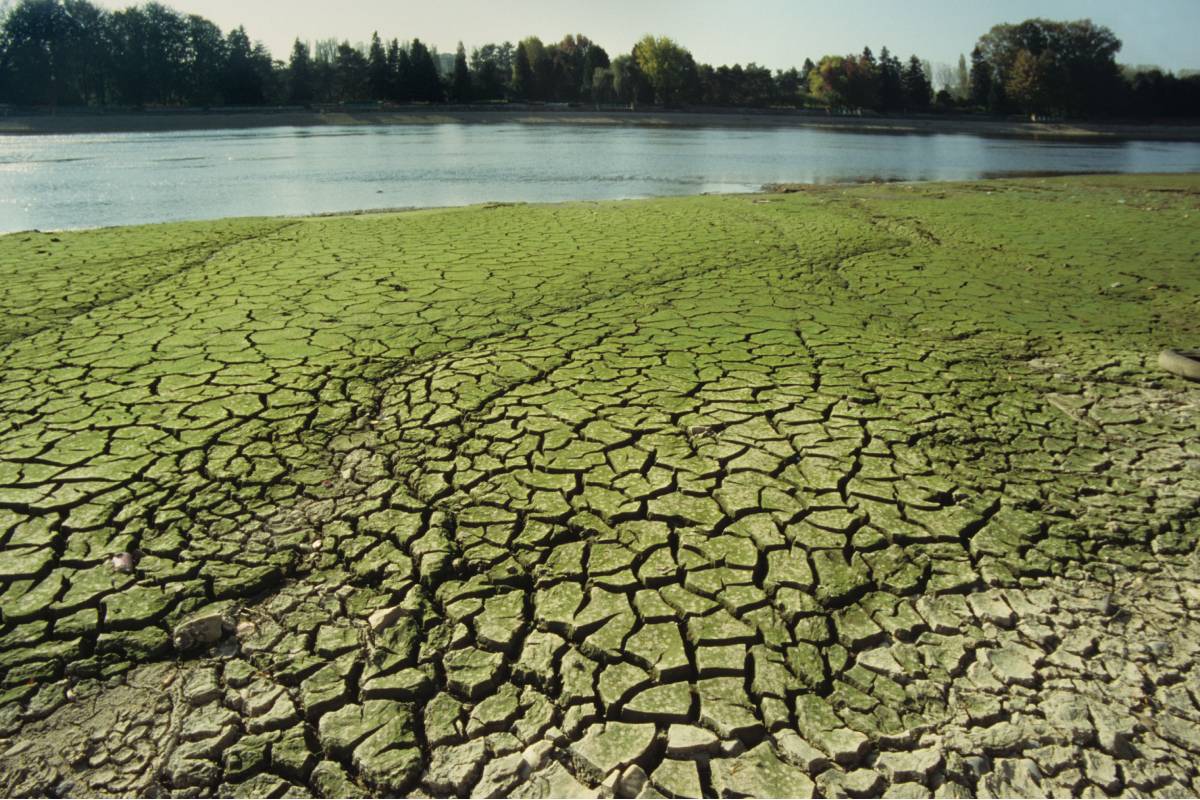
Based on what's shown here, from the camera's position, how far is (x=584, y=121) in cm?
5578

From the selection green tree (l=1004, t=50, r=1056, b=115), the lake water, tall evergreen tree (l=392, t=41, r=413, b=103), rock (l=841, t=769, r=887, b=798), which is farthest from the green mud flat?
tall evergreen tree (l=392, t=41, r=413, b=103)

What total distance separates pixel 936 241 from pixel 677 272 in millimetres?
3539

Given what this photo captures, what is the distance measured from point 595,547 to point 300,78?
65.5 m

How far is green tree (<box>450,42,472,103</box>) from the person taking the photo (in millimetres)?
60491

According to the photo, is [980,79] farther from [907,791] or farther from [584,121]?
[907,791]

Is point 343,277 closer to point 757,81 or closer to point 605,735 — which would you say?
A: point 605,735

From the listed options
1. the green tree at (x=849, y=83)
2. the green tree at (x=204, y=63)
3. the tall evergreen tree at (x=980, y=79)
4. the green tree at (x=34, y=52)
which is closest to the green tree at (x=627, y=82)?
the green tree at (x=849, y=83)

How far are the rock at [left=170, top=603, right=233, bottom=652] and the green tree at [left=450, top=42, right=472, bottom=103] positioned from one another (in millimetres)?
65387

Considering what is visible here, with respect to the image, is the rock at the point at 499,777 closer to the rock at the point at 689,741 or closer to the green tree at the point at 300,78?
the rock at the point at 689,741

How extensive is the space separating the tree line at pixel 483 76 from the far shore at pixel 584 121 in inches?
138

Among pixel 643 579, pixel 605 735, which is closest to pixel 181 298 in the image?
pixel 643 579

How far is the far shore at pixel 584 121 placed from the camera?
4356 cm

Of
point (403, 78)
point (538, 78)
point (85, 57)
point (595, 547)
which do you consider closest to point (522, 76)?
point (538, 78)

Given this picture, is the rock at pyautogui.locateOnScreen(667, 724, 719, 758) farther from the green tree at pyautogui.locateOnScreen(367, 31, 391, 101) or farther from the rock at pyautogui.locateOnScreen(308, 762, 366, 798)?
the green tree at pyautogui.locateOnScreen(367, 31, 391, 101)
